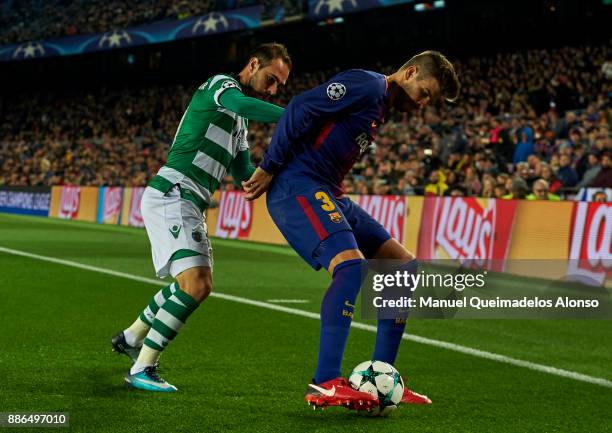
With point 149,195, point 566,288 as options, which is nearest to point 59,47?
A: point 566,288

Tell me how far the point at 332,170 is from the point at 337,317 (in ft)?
2.73

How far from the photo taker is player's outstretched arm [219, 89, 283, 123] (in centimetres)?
555

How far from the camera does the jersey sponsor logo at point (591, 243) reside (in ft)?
41.1

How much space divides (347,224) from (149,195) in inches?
56.1

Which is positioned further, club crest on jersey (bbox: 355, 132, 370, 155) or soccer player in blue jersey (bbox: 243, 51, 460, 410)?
club crest on jersey (bbox: 355, 132, 370, 155)

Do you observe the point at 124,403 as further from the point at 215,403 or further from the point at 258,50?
the point at 258,50

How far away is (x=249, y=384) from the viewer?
6.16m

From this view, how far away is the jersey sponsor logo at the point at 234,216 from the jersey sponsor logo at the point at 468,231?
21.8 feet

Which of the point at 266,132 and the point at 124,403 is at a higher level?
the point at 266,132

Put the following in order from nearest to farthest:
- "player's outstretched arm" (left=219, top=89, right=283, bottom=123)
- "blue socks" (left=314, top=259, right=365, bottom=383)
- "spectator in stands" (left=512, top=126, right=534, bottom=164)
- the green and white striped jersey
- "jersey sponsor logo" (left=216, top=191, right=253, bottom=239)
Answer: "blue socks" (left=314, top=259, right=365, bottom=383)
"player's outstretched arm" (left=219, top=89, right=283, bottom=123)
the green and white striped jersey
"spectator in stands" (left=512, top=126, right=534, bottom=164)
"jersey sponsor logo" (left=216, top=191, right=253, bottom=239)

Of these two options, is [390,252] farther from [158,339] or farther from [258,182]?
[158,339]

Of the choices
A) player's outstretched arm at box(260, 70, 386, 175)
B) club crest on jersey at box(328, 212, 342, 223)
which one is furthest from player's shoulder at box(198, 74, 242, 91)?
club crest on jersey at box(328, 212, 342, 223)

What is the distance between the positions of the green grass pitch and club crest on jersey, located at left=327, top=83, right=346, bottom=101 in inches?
65.4

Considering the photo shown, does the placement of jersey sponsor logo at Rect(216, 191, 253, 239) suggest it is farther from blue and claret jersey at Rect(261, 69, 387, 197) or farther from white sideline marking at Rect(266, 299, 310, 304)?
blue and claret jersey at Rect(261, 69, 387, 197)
